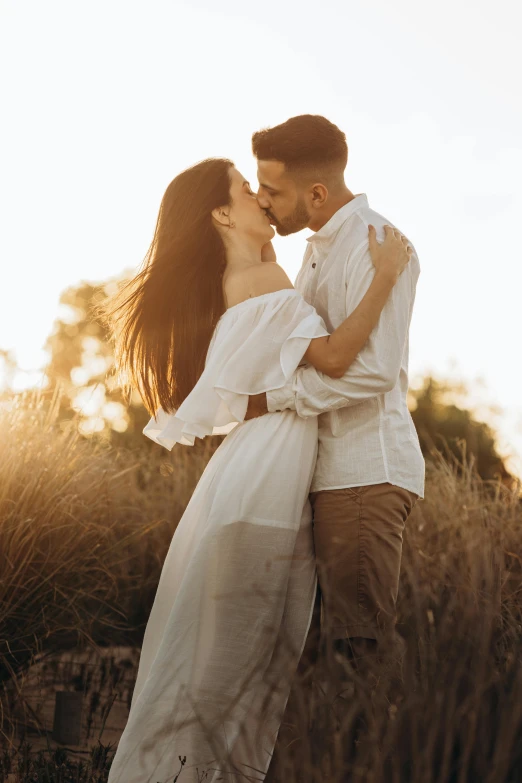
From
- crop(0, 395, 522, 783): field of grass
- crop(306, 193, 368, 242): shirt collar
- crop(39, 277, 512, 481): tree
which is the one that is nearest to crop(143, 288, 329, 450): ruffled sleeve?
crop(306, 193, 368, 242): shirt collar

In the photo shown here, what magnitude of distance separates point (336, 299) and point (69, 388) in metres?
2.70

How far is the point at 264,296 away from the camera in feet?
9.64

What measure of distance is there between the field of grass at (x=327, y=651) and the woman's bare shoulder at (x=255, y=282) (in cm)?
102

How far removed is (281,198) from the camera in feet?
10.5

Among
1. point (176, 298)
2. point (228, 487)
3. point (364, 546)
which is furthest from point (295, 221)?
point (364, 546)

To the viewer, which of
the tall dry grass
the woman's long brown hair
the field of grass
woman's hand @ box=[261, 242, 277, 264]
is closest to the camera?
the field of grass

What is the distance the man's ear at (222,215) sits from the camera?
3.22 m

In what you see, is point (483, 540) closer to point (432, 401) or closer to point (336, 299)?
point (336, 299)

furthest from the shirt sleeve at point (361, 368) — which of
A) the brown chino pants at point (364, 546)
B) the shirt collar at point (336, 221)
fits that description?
the brown chino pants at point (364, 546)

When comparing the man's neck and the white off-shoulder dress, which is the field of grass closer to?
the white off-shoulder dress

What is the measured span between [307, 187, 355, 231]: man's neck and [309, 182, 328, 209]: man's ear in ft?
0.06

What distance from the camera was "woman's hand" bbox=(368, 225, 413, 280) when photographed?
2.75 metres

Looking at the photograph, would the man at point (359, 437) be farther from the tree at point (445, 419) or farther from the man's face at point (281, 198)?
the tree at point (445, 419)

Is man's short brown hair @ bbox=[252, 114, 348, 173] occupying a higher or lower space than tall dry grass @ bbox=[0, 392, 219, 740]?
higher
